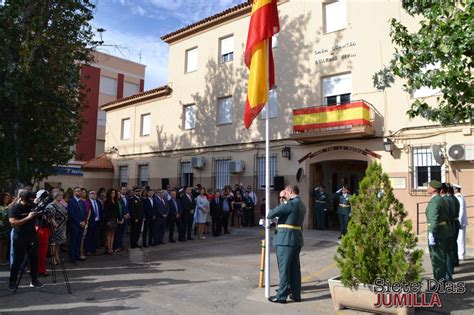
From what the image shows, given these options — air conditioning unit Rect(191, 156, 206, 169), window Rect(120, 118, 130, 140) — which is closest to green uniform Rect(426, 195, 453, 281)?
air conditioning unit Rect(191, 156, 206, 169)

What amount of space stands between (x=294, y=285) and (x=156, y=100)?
730 inches

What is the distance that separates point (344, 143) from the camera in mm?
15375

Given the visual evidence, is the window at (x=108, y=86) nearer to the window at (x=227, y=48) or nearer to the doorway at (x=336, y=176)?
the window at (x=227, y=48)

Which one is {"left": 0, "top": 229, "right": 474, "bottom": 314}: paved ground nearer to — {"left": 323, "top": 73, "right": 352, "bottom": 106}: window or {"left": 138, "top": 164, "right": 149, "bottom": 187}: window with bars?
{"left": 323, "top": 73, "right": 352, "bottom": 106}: window

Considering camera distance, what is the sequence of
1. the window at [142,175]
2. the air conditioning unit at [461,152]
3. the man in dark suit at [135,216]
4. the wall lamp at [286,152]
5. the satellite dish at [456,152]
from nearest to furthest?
the man in dark suit at [135,216], the air conditioning unit at [461,152], the satellite dish at [456,152], the wall lamp at [286,152], the window at [142,175]

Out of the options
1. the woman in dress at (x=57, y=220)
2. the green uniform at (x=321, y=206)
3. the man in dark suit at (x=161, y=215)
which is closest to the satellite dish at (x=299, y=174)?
the green uniform at (x=321, y=206)

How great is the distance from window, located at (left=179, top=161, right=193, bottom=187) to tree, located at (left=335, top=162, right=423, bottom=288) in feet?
50.0

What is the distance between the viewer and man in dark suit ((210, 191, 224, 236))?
1505 centimetres

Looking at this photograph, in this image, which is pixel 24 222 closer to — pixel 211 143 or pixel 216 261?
pixel 216 261

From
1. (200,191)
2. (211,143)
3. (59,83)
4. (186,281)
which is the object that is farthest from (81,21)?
(186,281)

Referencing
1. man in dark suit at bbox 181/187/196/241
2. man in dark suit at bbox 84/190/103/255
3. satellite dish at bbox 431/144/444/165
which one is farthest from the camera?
man in dark suit at bbox 181/187/196/241

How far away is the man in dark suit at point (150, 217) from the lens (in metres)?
12.4

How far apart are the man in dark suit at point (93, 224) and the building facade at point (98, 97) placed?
23.9m

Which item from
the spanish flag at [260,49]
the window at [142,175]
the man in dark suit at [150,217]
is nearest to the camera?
the spanish flag at [260,49]
